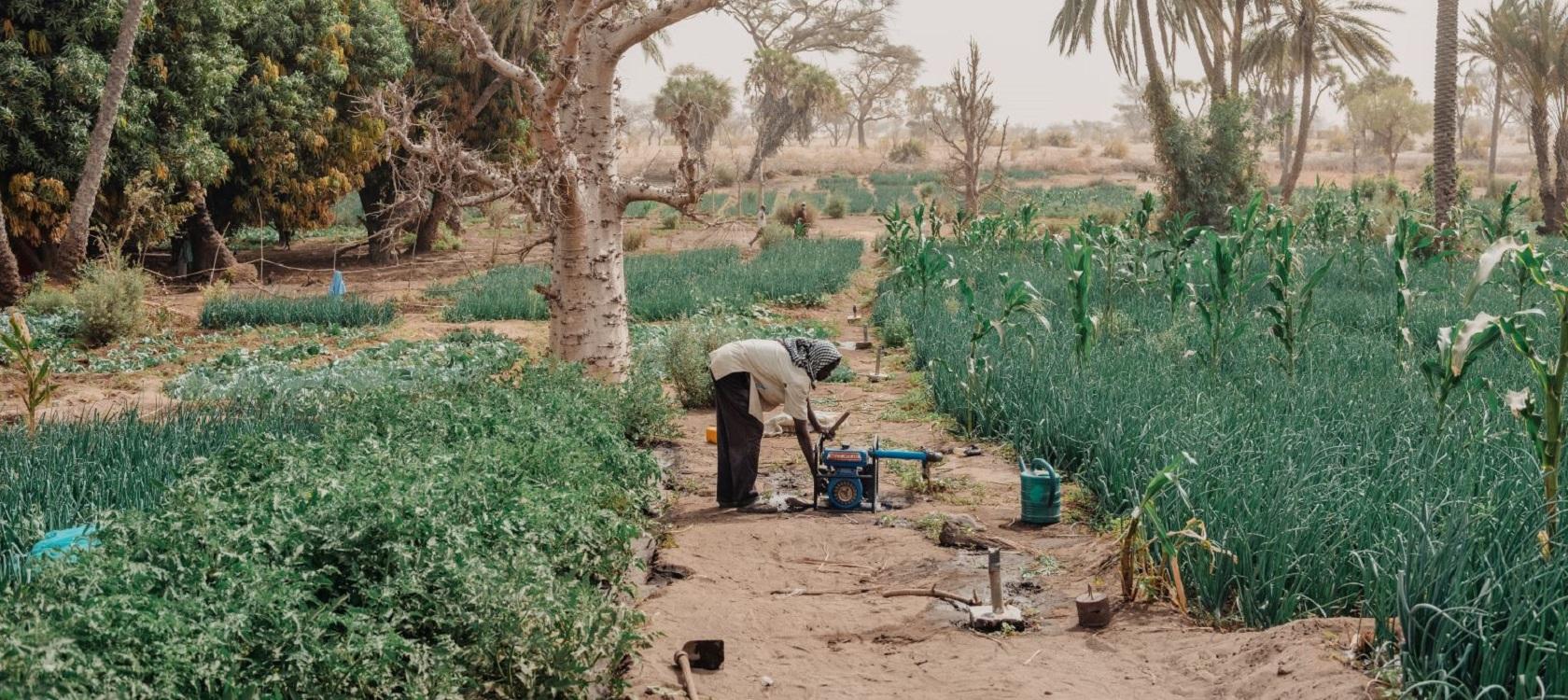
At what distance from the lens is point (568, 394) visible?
23.7 feet

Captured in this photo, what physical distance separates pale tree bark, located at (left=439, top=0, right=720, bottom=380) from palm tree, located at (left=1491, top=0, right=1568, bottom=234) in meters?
22.9

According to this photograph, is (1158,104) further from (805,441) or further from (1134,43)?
(805,441)

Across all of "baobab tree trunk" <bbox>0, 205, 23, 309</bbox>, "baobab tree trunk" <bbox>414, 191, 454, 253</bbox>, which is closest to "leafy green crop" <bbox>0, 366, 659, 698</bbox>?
"baobab tree trunk" <bbox>0, 205, 23, 309</bbox>

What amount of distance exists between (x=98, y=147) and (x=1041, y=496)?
1323 centimetres

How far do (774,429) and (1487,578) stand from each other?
5706mm

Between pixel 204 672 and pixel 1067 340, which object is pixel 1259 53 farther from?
pixel 204 672

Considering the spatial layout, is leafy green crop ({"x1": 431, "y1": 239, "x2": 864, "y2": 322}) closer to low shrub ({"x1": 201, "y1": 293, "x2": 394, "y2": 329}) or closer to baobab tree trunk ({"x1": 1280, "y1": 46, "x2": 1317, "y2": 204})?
low shrub ({"x1": 201, "y1": 293, "x2": 394, "y2": 329})

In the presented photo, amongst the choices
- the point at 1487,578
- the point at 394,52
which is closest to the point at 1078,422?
the point at 1487,578

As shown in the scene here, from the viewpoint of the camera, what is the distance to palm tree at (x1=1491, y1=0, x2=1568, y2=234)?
25.5m

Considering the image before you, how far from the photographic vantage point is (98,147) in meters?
14.9

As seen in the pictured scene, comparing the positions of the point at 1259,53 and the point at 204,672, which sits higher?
the point at 1259,53

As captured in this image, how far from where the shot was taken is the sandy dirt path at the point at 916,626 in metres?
4.31

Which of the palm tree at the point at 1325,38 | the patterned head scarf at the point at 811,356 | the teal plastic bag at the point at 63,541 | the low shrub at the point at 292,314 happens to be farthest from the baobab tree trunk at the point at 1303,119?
the teal plastic bag at the point at 63,541

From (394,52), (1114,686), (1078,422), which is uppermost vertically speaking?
(394,52)
